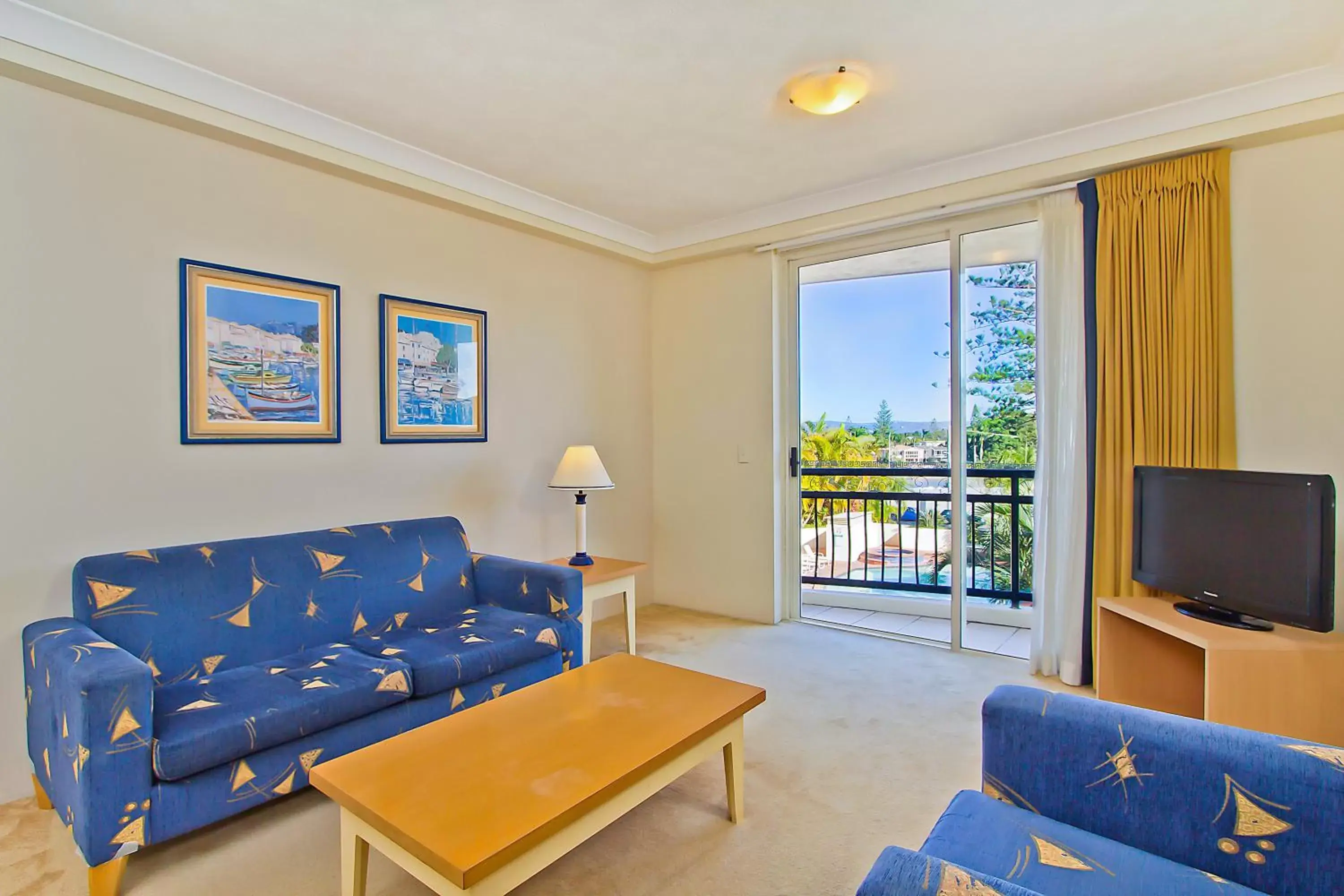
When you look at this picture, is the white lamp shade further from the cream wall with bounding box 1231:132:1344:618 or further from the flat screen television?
the cream wall with bounding box 1231:132:1344:618

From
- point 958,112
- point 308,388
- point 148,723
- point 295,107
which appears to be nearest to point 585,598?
point 308,388

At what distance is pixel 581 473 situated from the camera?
361cm

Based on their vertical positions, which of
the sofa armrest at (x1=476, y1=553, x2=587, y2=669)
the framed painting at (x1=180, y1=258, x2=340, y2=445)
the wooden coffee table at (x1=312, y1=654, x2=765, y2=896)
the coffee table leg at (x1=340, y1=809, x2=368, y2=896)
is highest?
the framed painting at (x1=180, y1=258, x2=340, y2=445)

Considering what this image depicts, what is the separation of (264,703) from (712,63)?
8.75 ft

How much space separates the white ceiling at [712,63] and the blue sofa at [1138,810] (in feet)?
7.12

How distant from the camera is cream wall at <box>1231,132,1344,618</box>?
2627 millimetres

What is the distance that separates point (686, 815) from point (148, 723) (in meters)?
1.56

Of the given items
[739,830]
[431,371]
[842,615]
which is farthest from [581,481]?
[842,615]

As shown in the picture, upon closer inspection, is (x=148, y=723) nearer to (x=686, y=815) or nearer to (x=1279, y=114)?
(x=686, y=815)

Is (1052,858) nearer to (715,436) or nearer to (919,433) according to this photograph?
(919,433)

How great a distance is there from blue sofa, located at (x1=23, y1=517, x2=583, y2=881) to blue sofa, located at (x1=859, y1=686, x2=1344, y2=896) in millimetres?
1813

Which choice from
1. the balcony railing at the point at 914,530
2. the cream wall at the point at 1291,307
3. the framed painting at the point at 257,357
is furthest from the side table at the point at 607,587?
the cream wall at the point at 1291,307

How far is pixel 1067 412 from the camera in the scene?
3229 millimetres

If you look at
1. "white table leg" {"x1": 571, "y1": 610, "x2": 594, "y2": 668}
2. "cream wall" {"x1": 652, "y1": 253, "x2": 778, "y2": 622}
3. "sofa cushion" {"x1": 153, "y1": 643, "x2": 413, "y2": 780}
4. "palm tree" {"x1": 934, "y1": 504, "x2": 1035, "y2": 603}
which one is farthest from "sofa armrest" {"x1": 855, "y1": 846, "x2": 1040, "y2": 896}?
"cream wall" {"x1": 652, "y1": 253, "x2": 778, "y2": 622}
